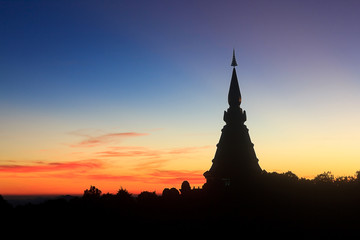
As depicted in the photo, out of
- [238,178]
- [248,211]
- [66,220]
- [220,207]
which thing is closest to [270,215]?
[248,211]

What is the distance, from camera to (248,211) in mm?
34844

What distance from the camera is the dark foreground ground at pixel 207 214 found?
3048 centimetres

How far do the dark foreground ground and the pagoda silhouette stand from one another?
14.3m

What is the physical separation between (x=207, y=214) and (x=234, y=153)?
2333 centimetres

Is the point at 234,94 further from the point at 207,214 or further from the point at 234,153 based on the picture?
the point at 207,214

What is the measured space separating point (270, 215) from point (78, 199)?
18.9 m

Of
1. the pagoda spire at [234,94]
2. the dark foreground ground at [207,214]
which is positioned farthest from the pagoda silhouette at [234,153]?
the dark foreground ground at [207,214]

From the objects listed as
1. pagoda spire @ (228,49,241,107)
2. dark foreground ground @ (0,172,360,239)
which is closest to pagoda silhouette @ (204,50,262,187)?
pagoda spire @ (228,49,241,107)

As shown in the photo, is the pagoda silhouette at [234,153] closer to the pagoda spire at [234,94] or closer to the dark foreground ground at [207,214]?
the pagoda spire at [234,94]

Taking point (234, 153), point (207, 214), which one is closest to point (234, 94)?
point (234, 153)

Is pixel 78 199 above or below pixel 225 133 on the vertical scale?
below

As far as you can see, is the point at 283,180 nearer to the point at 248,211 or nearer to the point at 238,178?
the point at 248,211

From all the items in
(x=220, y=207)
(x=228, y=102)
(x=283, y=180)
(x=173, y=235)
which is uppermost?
(x=228, y=102)

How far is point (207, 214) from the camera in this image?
3497cm
